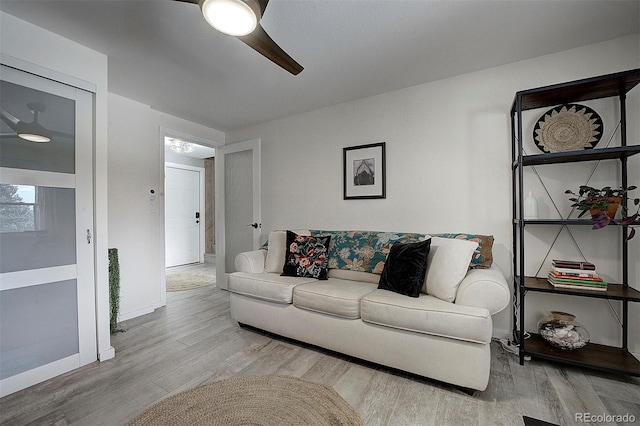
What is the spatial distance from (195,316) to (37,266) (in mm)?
1484

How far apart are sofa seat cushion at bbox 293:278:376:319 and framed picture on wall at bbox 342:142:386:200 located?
3.51 ft

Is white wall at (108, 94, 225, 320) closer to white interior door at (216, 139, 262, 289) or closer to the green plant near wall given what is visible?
the green plant near wall

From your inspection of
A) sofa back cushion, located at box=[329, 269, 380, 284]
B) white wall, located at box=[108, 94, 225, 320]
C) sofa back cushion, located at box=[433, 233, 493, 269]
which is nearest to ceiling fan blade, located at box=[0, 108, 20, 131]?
white wall, located at box=[108, 94, 225, 320]

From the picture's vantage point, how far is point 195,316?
3.00 m

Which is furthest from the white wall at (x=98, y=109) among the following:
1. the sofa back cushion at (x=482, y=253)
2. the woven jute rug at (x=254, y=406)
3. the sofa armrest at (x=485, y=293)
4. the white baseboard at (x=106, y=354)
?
the sofa back cushion at (x=482, y=253)

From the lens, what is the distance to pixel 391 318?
72.7 inches

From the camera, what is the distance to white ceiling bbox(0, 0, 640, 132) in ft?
5.62

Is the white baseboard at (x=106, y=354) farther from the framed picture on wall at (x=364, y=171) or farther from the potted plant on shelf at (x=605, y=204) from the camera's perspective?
the potted plant on shelf at (x=605, y=204)

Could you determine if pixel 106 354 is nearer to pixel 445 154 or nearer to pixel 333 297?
pixel 333 297

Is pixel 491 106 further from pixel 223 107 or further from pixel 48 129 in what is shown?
pixel 48 129

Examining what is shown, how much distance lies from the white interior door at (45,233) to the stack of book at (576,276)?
3.44 m

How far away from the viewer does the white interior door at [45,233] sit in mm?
1744

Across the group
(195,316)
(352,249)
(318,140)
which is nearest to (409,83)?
(318,140)

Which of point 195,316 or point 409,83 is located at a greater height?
point 409,83
